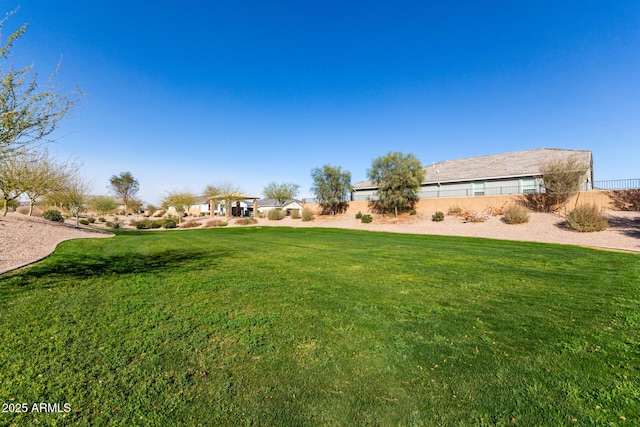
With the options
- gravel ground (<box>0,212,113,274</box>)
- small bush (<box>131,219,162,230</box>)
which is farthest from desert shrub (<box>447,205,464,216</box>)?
small bush (<box>131,219,162,230</box>)

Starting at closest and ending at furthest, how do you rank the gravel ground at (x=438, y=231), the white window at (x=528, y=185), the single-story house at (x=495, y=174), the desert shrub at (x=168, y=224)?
the gravel ground at (x=438, y=231) → the white window at (x=528, y=185) → the single-story house at (x=495, y=174) → the desert shrub at (x=168, y=224)

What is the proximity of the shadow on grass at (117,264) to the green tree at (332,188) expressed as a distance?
28.0 meters

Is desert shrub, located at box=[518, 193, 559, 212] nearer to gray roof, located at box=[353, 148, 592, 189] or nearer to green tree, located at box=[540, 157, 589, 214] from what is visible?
green tree, located at box=[540, 157, 589, 214]

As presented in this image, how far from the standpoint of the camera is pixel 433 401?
2.58 m

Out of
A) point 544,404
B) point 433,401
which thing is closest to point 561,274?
point 544,404

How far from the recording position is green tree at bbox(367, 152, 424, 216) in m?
30.9

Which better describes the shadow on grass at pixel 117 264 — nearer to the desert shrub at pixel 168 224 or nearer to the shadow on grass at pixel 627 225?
the shadow on grass at pixel 627 225

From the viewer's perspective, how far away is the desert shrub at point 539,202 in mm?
24391

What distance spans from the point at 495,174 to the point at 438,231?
13.5m

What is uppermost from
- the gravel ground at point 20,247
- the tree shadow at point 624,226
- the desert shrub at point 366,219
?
the gravel ground at point 20,247

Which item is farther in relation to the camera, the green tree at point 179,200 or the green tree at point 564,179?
the green tree at point 179,200

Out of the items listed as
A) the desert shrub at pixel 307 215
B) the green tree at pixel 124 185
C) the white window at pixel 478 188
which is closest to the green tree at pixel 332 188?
the desert shrub at pixel 307 215

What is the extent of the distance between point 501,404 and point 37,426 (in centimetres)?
372

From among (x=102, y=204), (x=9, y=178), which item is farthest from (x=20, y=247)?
(x=102, y=204)
